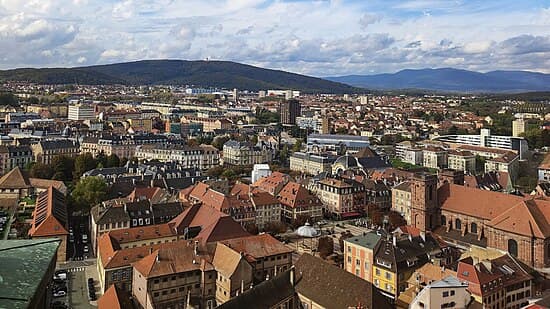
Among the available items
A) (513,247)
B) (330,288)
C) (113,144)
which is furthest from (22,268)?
(113,144)

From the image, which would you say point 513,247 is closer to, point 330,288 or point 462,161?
point 330,288

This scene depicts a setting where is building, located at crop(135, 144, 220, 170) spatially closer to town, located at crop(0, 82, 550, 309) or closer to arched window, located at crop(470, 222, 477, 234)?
town, located at crop(0, 82, 550, 309)

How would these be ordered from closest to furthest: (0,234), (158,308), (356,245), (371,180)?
(158,308)
(356,245)
(0,234)
(371,180)

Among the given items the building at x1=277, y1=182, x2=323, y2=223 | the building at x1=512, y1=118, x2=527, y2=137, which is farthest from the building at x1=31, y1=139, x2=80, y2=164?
the building at x1=512, y1=118, x2=527, y2=137

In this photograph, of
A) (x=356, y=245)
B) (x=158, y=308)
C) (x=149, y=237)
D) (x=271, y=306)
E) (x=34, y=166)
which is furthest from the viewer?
(x=34, y=166)

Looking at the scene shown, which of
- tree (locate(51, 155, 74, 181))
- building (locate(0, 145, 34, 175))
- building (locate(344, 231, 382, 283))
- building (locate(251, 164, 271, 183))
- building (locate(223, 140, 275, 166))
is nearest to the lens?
building (locate(344, 231, 382, 283))

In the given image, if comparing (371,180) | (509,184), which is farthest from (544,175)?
(371,180)

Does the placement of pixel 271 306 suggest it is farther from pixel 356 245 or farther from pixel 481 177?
pixel 481 177

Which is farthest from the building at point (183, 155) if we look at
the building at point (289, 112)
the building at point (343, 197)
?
the building at point (289, 112)
